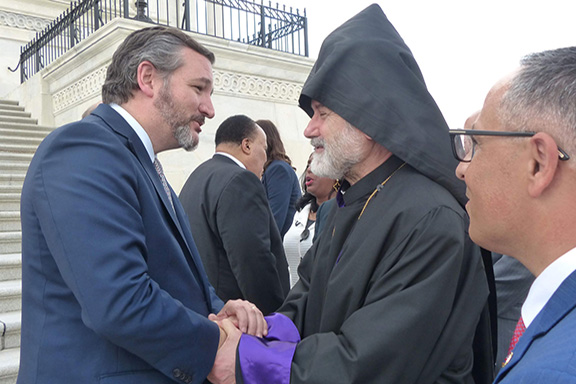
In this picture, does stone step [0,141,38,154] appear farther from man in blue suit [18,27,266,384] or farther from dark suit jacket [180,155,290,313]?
man in blue suit [18,27,266,384]

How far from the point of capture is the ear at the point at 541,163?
3.65ft

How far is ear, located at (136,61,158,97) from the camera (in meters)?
2.21

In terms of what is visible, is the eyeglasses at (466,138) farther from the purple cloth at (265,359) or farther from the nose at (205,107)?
the nose at (205,107)

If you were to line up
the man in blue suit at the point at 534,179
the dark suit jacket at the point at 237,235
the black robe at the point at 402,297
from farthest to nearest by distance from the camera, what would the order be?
the dark suit jacket at the point at 237,235
the black robe at the point at 402,297
the man in blue suit at the point at 534,179

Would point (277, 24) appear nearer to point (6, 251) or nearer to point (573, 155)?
point (6, 251)

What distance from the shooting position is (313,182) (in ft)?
15.8

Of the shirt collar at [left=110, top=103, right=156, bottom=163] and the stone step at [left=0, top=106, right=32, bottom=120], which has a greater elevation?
the stone step at [left=0, top=106, right=32, bottom=120]

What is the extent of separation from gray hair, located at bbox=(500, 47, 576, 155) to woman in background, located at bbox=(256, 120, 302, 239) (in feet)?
13.8

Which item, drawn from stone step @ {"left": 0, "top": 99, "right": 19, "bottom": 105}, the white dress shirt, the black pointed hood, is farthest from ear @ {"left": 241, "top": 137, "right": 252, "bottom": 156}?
stone step @ {"left": 0, "top": 99, "right": 19, "bottom": 105}

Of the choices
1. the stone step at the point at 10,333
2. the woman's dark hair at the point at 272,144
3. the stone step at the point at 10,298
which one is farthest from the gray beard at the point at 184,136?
the stone step at the point at 10,298

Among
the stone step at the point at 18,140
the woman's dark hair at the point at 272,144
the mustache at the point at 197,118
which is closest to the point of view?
the mustache at the point at 197,118

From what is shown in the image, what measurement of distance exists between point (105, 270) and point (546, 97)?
1.30 m

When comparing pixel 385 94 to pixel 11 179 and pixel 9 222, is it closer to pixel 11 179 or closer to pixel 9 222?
pixel 9 222

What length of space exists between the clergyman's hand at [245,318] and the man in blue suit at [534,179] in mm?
1088
